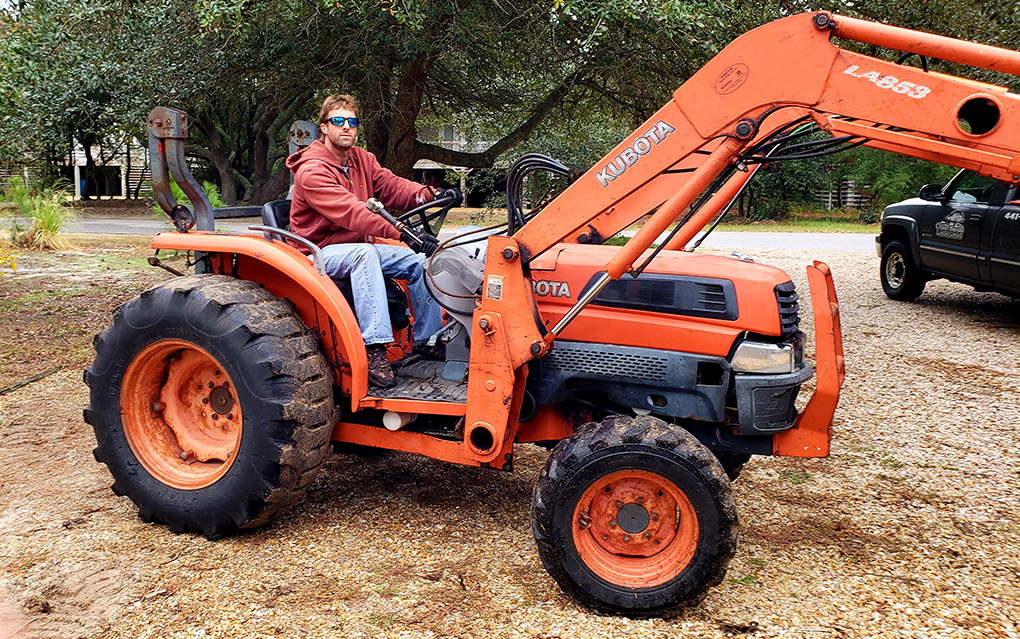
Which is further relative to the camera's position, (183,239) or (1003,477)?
(1003,477)

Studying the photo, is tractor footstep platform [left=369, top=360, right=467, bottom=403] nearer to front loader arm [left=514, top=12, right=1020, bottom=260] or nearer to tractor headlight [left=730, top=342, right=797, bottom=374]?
front loader arm [left=514, top=12, right=1020, bottom=260]

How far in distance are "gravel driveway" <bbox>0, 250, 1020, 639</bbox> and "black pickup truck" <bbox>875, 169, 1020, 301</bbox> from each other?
4050mm

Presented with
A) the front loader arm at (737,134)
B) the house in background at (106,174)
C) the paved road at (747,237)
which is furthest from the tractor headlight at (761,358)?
the house in background at (106,174)

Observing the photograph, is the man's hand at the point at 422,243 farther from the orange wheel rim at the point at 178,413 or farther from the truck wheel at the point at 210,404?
the orange wheel rim at the point at 178,413

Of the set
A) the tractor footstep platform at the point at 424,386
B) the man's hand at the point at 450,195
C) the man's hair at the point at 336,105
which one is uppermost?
the man's hair at the point at 336,105

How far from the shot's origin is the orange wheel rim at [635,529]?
3.32 meters

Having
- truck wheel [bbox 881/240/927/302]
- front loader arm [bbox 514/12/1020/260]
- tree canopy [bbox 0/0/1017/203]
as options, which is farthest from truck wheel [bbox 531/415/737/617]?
truck wheel [bbox 881/240/927/302]

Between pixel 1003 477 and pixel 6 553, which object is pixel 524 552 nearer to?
pixel 6 553

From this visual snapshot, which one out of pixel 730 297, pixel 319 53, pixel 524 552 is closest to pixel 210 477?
pixel 524 552

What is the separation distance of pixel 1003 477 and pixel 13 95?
8.87 metres

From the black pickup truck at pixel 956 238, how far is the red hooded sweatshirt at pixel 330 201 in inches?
264

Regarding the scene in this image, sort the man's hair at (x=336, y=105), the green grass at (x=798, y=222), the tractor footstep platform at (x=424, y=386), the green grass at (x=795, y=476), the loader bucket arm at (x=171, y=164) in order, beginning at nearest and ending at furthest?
1. the tractor footstep platform at (x=424, y=386)
2. the loader bucket arm at (x=171, y=164)
3. the man's hair at (x=336, y=105)
4. the green grass at (x=795, y=476)
5. the green grass at (x=798, y=222)

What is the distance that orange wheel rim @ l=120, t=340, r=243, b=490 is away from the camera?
4066mm

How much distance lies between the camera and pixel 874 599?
11.2 ft
